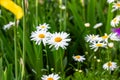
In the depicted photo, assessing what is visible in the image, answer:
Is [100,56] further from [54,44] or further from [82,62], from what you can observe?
[54,44]

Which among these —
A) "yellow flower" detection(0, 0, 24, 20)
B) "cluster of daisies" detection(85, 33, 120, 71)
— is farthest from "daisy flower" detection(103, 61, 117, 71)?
"yellow flower" detection(0, 0, 24, 20)

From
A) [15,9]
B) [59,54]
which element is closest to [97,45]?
[59,54]

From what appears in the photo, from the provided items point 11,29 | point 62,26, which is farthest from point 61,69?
point 11,29

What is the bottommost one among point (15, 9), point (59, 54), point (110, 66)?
point (15, 9)

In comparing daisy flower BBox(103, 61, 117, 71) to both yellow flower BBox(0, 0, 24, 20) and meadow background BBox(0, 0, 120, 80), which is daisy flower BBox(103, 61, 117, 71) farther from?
yellow flower BBox(0, 0, 24, 20)

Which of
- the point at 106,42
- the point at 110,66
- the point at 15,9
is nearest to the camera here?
the point at 15,9

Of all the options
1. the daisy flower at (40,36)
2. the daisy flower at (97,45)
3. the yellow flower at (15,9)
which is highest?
the daisy flower at (40,36)

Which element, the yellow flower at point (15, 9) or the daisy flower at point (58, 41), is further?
the daisy flower at point (58, 41)

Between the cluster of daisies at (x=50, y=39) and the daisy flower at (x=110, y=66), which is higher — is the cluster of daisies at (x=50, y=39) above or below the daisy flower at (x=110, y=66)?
above

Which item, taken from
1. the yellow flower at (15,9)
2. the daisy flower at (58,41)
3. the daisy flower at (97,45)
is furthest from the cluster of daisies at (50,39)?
the yellow flower at (15,9)

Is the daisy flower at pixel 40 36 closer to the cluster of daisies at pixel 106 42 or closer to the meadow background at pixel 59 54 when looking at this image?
the meadow background at pixel 59 54

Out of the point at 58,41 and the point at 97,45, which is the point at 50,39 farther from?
the point at 97,45

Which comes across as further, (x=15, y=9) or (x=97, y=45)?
(x=97, y=45)
